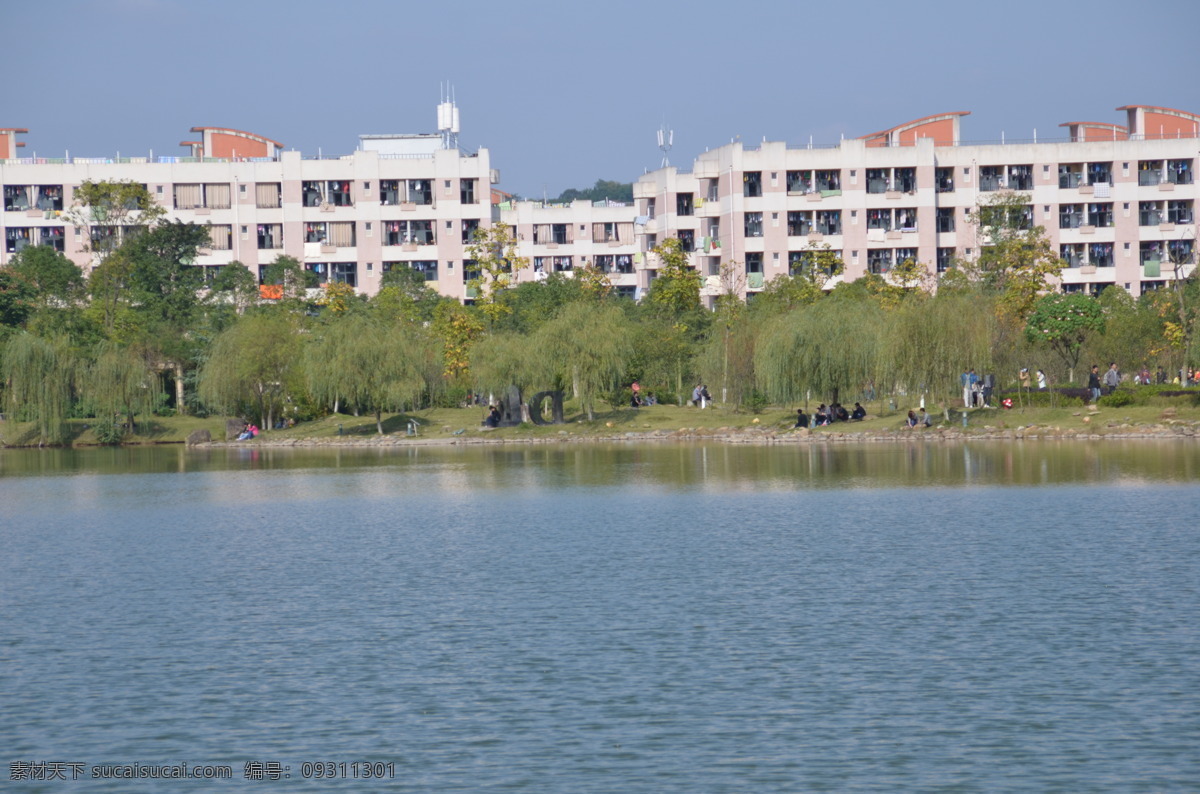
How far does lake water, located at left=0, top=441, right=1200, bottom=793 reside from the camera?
14547mm

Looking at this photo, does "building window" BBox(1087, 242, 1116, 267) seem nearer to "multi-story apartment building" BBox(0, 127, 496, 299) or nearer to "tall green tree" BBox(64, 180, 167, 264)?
"multi-story apartment building" BBox(0, 127, 496, 299)

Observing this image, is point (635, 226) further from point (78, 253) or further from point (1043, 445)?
point (1043, 445)

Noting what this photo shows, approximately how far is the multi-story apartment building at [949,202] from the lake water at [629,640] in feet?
229

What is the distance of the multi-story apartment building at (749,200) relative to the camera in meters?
108

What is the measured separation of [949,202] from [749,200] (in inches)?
590

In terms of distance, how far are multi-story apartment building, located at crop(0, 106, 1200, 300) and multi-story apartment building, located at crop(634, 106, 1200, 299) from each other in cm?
11

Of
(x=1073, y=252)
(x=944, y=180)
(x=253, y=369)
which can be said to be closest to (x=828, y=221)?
(x=944, y=180)

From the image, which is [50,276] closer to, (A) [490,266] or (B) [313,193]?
(B) [313,193]

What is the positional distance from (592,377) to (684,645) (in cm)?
4783

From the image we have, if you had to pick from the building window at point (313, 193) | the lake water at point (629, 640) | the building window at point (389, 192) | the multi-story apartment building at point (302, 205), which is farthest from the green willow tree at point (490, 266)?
the lake water at point (629, 640)

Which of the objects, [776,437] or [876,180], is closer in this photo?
[776,437]

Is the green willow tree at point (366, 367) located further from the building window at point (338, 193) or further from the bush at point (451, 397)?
the building window at point (338, 193)

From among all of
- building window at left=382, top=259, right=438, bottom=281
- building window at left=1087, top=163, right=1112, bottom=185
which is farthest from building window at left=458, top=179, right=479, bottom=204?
building window at left=1087, top=163, right=1112, bottom=185

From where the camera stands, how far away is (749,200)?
4262 inches
